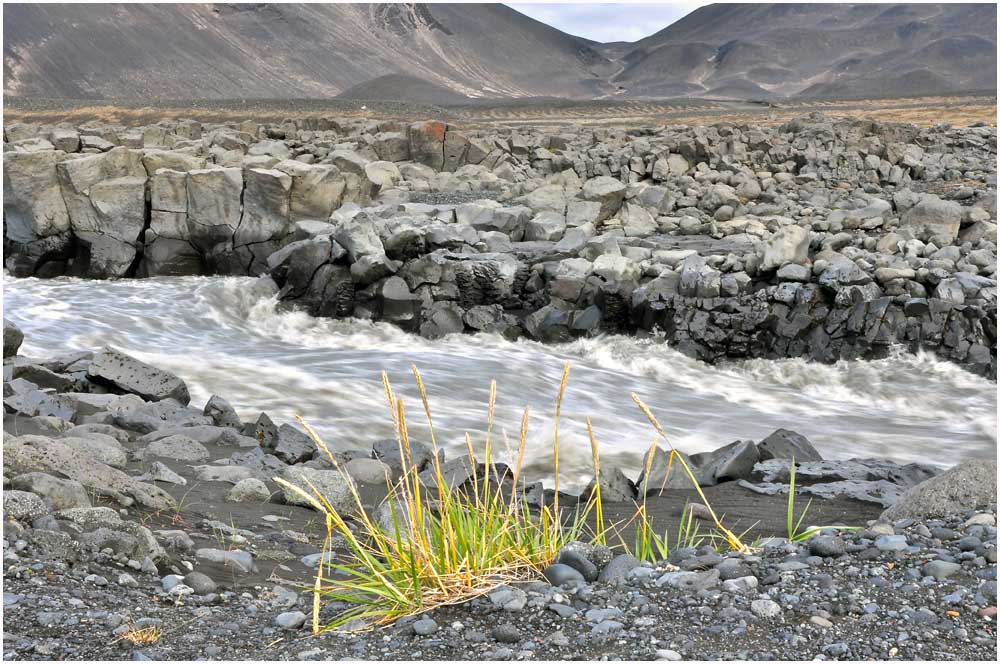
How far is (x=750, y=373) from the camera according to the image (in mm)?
11883

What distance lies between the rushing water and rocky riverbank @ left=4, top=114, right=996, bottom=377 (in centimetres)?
49

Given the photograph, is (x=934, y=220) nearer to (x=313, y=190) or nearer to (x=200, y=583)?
(x=313, y=190)

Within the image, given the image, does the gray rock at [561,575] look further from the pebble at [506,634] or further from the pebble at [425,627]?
the pebble at [425,627]

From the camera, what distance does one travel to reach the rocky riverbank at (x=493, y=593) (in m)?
3.12

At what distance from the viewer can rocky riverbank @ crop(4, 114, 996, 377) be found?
1226cm

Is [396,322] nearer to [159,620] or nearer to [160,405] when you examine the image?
[160,405]

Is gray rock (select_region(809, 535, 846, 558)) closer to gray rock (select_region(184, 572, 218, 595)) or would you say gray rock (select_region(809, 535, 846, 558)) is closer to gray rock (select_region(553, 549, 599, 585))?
gray rock (select_region(553, 549, 599, 585))

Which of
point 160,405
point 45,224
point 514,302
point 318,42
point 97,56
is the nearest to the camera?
point 160,405

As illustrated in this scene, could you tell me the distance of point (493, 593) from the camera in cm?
346

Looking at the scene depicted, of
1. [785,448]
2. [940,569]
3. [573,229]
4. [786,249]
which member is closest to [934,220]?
[786,249]

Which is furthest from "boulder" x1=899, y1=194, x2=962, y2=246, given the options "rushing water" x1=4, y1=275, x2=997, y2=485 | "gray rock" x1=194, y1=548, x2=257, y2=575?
"gray rock" x1=194, y1=548, x2=257, y2=575

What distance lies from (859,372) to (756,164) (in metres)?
14.3

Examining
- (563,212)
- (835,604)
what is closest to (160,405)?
(835,604)

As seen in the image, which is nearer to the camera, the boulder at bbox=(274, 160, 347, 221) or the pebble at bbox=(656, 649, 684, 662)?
the pebble at bbox=(656, 649, 684, 662)
